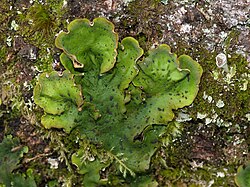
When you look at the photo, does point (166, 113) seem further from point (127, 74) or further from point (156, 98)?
point (127, 74)

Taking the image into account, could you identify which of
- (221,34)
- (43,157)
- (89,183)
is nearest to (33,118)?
(43,157)

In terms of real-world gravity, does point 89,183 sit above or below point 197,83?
below

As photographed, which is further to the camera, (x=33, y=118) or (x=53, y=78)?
(x=33, y=118)

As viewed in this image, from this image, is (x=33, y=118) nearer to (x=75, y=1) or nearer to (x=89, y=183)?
(x=89, y=183)

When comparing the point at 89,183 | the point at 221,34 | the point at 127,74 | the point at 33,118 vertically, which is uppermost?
the point at 221,34

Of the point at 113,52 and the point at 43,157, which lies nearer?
the point at 113,52

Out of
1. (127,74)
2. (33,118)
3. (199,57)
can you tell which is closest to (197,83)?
(199,57)
